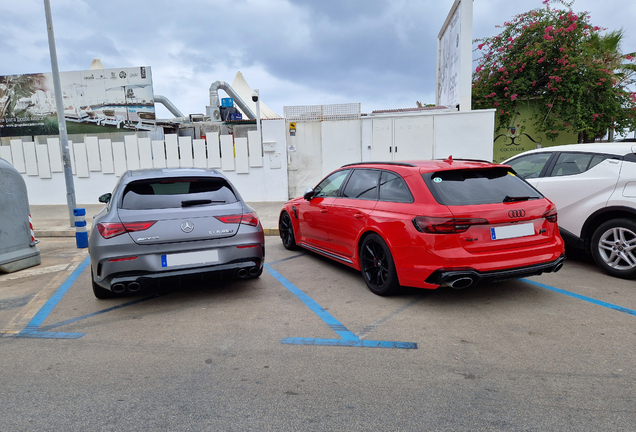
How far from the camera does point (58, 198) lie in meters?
14.0

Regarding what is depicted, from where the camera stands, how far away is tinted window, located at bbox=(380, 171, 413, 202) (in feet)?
14.2

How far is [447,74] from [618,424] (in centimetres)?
1542

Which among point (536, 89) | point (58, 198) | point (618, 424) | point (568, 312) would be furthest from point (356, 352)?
point (536, 89)

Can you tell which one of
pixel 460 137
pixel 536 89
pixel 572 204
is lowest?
pixel 572 204

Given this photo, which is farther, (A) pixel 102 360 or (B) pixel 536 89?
(B) pixel 536 89

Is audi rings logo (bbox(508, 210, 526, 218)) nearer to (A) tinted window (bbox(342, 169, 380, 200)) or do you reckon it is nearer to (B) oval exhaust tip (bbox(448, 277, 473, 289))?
(B) oval exhaust tip (bbox(448, 277, 473, 289))

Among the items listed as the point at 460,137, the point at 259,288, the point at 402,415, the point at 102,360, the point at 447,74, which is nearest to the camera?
the point at 402,415

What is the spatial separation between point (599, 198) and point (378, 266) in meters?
2.92

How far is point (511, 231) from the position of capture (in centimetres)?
398

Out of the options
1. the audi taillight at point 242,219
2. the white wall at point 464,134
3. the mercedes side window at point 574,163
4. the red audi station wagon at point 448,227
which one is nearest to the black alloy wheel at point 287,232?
the red audi station wagon at point 448,227

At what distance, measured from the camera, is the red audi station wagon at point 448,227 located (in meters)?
3.84

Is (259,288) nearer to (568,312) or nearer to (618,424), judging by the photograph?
(568,312)

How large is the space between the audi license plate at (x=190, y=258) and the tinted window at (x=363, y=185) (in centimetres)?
186

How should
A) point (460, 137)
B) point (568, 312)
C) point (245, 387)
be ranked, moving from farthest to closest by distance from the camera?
1. point (460, 137)
2. point (568, 312)
3. point (245, 387)
